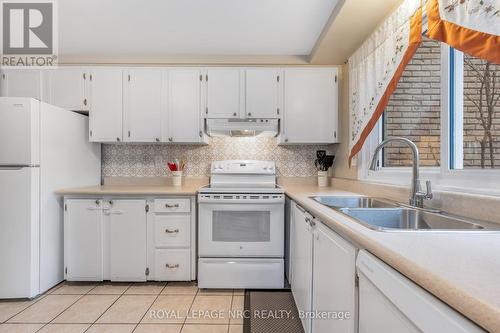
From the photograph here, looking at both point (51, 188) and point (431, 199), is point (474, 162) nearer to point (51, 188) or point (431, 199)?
point (431, 199)

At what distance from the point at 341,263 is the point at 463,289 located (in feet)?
1.97

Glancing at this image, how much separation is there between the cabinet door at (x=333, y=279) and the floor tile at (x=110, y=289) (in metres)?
1.76

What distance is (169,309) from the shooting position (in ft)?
6.91

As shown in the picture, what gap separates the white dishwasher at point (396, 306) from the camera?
0.50m

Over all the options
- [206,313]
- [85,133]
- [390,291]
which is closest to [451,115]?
[390,291]

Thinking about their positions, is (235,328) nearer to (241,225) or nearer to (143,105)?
(241,225)

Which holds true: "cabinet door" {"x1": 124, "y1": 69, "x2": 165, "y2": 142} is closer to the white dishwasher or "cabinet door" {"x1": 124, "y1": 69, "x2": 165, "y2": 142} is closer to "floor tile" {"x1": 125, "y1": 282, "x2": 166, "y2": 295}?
"floor tile" {"x1": 125, "y1": 282, "x2": 166, "y2": 295}

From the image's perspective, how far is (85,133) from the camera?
2885 millimetres

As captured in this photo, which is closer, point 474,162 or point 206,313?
point 474,162

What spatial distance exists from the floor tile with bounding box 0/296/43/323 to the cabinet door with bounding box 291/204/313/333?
2087 millimetres

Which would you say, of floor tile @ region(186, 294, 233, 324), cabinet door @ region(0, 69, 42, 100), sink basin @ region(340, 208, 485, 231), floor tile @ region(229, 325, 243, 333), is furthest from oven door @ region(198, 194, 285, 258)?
cabinet door @ region(0, 69, 42, 100)

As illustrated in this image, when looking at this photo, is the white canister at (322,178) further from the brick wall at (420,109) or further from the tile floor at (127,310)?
the tile floor at (127,310)

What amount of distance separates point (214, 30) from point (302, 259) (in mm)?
1996

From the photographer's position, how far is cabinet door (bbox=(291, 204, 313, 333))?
1.60 metres
